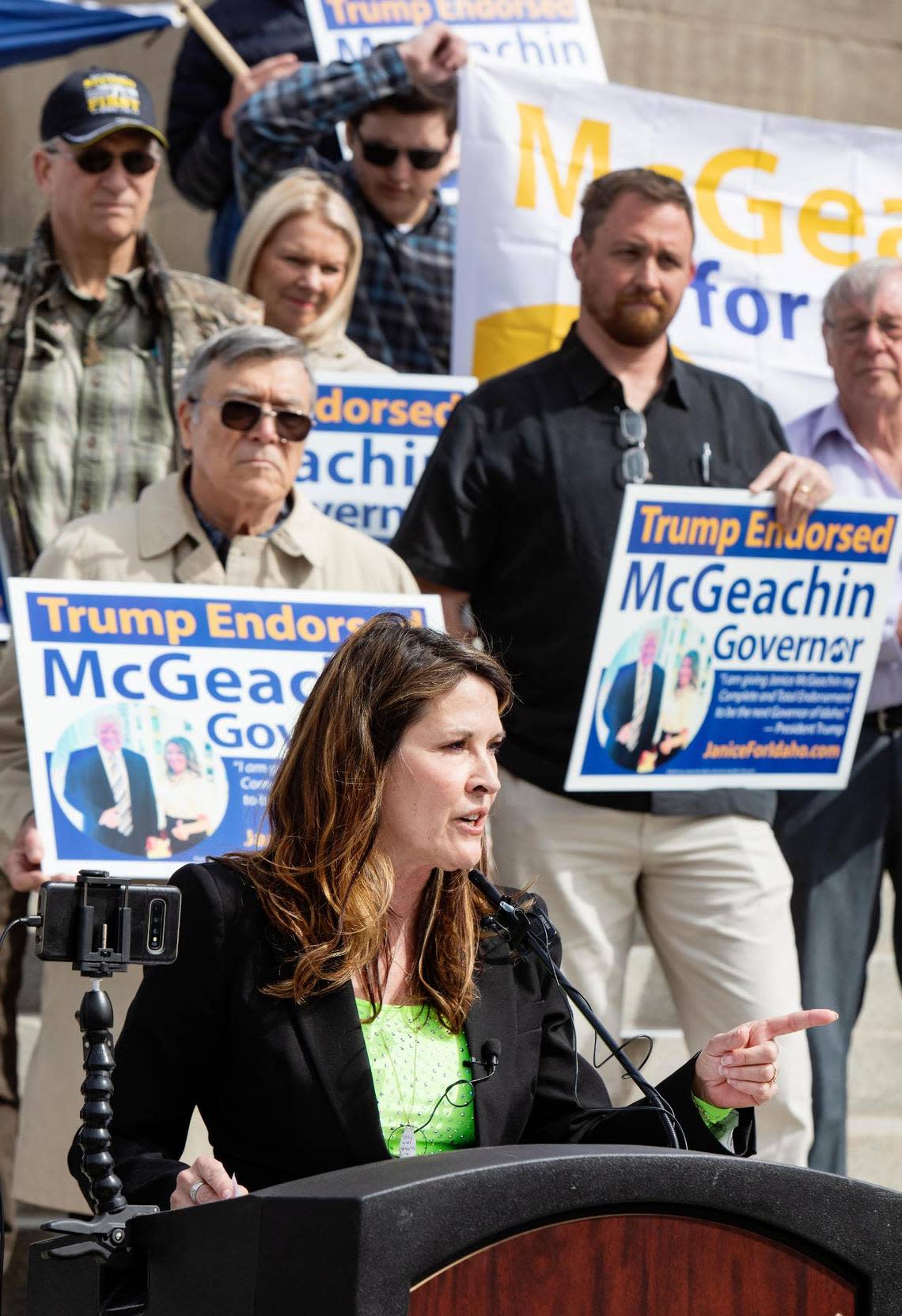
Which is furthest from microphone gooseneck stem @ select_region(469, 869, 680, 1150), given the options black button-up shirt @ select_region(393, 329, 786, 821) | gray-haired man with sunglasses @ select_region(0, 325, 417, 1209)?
black button-up shirt @ select_region(393, 329, 786, 821)

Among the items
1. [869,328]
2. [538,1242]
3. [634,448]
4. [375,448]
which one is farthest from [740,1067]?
[869,328]

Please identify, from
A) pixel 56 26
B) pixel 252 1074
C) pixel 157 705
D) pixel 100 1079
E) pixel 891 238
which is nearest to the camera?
pixel 100 1079

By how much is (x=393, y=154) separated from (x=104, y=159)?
3.40 feet

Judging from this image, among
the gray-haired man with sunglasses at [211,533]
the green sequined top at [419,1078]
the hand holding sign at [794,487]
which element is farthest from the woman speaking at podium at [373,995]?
the hand holding sign at [794,487]

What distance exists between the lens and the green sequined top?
2.54 metres

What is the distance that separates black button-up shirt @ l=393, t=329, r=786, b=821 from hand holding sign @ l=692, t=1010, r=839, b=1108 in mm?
1899

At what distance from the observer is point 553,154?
17.9 ft

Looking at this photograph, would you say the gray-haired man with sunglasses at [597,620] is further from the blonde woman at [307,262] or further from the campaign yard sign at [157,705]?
the blonde woman at [307,262]

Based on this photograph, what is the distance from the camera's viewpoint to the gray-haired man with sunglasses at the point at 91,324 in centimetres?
472

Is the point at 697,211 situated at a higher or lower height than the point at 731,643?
higher

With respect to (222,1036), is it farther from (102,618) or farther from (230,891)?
(102,618)

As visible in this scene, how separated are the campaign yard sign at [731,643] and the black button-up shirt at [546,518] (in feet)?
0.48

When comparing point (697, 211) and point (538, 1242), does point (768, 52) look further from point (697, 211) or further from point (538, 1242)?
point (538, 1242)

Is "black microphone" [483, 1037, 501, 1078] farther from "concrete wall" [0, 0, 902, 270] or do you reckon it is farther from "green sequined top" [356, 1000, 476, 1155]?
"concrete wall" [0, 0, 902, 270]
